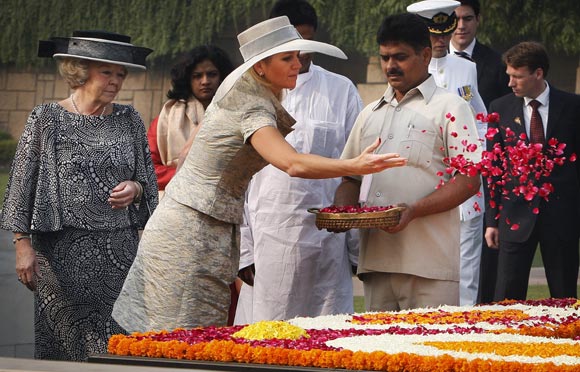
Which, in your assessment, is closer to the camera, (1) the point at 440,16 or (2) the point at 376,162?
(2) the point at 376,162

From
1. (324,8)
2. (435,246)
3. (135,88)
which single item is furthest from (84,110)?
(135,88)

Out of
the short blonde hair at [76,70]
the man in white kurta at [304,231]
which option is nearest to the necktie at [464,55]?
the man in white kurta at [304,231]

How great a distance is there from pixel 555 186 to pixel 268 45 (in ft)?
10.9

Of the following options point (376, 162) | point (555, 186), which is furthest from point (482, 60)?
point (376, 162)

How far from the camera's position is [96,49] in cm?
614

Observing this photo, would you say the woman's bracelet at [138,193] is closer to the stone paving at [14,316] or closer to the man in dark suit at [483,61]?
the stone paving at [14,316]

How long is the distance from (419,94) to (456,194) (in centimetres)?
52

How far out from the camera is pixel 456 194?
5547 mm

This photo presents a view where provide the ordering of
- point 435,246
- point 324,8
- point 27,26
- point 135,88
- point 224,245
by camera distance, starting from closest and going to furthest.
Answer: point 224,245 < point 435,246 < point 324,8 < point 135,88 < point 27,26

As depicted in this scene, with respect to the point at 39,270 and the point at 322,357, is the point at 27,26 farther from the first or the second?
the point at 322,357

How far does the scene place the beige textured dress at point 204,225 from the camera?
5133 mm

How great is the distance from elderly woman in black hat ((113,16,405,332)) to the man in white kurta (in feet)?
3.73

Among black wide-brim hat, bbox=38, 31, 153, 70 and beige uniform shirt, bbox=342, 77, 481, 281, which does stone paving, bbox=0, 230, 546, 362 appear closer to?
black wide-brim hat, bbox=38, 31, 153, 70

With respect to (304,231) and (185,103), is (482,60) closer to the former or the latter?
(185,103)
